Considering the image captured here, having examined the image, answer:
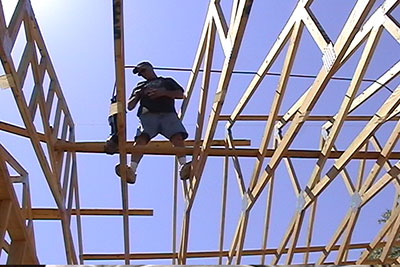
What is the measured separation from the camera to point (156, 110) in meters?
6.52

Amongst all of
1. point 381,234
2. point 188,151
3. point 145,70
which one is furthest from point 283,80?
point 381,234

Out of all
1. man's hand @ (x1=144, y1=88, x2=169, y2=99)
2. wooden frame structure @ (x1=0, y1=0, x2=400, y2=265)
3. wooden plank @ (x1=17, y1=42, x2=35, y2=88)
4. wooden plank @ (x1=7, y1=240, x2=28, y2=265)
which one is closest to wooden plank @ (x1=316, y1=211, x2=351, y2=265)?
wooden frame structure @ (x1=0, y1=0, x2=400, y2=265)

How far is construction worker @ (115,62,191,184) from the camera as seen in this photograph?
636cm

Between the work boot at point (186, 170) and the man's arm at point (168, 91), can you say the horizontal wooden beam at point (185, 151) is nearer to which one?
the work boot at point (186, 170)

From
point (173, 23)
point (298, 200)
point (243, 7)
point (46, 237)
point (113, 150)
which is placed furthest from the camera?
point (46, 237)

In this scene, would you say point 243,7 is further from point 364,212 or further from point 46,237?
point 364,212

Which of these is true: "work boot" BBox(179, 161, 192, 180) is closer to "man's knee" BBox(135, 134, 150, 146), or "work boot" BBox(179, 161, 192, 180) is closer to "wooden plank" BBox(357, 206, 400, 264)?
"man's knee" BBox(135, 134, 150, 146)

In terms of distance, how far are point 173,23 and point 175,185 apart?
7.23 feet

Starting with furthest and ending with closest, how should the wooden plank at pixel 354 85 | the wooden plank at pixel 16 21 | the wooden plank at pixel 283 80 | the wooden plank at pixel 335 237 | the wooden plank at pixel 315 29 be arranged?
the wooden plank at pixel 335 237 → the wooden plank at pixel 283 80 → the wooden plank at pixel 354 85 → the wooden plank at pixel 315 29 → the wooden plank at pixel 16 21

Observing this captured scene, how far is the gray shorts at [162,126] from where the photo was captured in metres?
6.39

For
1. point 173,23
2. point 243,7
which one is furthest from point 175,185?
point 243,7

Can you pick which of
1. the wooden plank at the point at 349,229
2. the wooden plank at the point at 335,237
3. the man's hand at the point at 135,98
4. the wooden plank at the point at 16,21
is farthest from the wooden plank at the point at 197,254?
the wooden plank at the point at 16,21

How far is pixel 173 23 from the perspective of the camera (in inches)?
299

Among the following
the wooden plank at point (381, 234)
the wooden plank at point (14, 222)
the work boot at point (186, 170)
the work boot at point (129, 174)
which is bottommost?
the wooden plank at point (14, 222)
